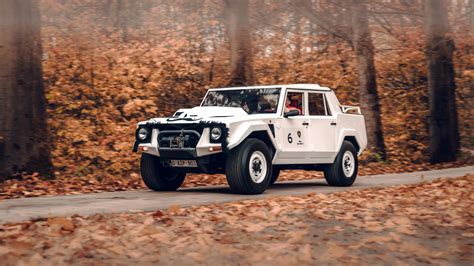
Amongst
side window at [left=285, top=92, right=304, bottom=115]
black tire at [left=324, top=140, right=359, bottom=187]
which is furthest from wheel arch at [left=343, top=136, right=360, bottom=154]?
side window at [left=285, top=92, right=304, bottom=115]

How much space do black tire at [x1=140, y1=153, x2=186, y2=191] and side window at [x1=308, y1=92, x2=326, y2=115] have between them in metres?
2.86

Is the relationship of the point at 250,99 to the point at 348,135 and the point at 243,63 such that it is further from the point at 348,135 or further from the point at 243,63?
the point at 243,63

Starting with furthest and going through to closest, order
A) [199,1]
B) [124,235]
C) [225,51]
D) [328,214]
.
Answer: [199,1]
[225,51]
[328,214]
[124,235]

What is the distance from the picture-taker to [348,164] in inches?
541

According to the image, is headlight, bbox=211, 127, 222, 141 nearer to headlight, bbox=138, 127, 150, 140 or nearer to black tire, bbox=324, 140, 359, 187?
headlight, bbox=138, 127, 150, 140

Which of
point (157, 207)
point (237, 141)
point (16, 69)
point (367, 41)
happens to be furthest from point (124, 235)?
point (367, 41)

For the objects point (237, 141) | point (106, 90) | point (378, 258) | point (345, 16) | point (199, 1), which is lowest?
point (378, 258)

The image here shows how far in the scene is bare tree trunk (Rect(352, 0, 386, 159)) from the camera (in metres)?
19.8

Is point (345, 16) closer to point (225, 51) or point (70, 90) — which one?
point (225, 51)

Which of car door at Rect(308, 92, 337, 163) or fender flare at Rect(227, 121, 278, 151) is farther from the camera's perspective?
car door at Rect(308, 92, 337, 163)

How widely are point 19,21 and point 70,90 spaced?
5.92m

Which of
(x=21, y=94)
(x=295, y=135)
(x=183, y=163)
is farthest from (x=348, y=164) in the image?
(x=21, y=94)

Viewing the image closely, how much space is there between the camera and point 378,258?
6309mm

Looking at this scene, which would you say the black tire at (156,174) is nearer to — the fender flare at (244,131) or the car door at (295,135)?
the fender flare at (244,131)
